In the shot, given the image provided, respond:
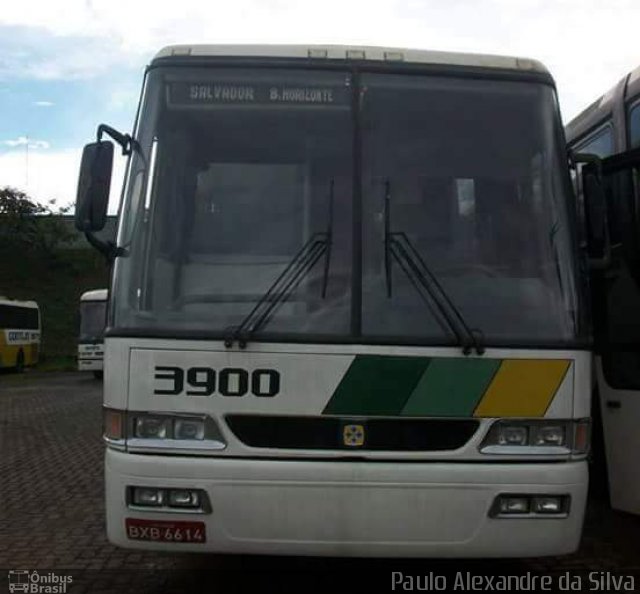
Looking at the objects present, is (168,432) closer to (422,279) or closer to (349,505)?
(349,505)

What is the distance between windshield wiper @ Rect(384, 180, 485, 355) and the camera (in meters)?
4.10

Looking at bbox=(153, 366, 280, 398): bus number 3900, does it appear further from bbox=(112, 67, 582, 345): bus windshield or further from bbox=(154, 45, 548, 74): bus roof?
bbox=(154, 45, 548, 74): bus roof

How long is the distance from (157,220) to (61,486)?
476cm

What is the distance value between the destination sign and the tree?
146 feet

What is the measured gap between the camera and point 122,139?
4.57 m

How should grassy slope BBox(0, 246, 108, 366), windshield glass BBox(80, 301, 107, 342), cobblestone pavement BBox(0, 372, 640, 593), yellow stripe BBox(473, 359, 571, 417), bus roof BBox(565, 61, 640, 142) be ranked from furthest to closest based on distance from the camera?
1. grassy slope BBox(0, 246, 108, 366)
2. windshield glass BBox(80, 301, 107, 342)
3. bus roof BBox(565, 61, 640, 142)
4. cobblestone pavement BBox(0, 372, 640, 593)
5. yellow stripe BBox(473, 359, 571, 417)

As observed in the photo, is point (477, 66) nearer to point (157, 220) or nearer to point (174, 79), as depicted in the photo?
point (174, 79)

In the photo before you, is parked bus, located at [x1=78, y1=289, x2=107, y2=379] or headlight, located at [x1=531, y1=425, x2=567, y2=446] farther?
parked bus, located at [x1=78, y1=289, x2=107, y2=379]

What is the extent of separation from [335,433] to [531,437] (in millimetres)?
967

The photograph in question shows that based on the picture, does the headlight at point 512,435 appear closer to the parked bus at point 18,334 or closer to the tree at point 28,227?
the parked bus at point 18,334

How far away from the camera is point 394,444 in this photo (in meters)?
4.07

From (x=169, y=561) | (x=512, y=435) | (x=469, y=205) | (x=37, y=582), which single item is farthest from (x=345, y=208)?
(x=37, y=582)

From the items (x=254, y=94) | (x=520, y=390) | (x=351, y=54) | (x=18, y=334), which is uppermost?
(x=351, y=54)

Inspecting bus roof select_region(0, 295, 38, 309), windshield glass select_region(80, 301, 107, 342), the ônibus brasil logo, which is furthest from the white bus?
bus roof select_region(0, 295, 38, 309)
